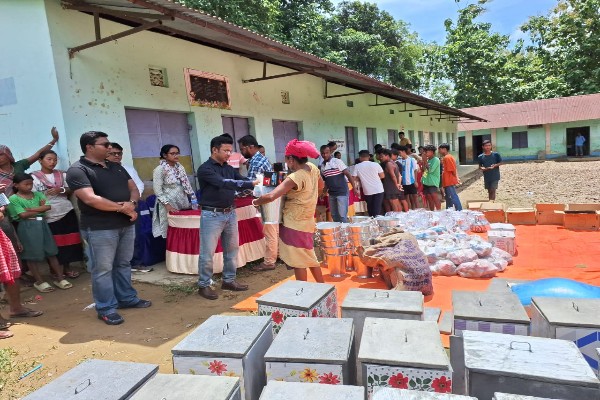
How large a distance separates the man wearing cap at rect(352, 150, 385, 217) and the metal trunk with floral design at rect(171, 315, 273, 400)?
17.1ft

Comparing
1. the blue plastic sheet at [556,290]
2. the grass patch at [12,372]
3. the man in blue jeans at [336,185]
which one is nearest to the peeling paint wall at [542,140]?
the man in blue jeans at [336,185]

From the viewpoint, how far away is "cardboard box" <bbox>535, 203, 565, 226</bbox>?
7.21 m

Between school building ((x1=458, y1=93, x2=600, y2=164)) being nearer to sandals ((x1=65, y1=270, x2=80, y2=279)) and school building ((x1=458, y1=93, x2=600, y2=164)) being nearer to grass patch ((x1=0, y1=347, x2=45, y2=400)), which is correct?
sandals ((x1=65, y1=270, x2=80, y2=279))

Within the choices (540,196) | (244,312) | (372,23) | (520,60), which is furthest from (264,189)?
(520,60)

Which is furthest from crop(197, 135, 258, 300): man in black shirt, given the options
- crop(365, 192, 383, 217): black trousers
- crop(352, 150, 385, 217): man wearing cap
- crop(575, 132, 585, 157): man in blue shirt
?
crop(575, 132, 585, 157): man in blue shirt

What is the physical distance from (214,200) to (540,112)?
27.5 metres

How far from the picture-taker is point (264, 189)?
4.52 m

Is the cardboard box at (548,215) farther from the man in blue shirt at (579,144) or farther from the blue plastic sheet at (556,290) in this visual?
the man in blue shirt at (579,144)

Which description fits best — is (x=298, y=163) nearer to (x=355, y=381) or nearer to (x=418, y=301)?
(x=418, y=301)

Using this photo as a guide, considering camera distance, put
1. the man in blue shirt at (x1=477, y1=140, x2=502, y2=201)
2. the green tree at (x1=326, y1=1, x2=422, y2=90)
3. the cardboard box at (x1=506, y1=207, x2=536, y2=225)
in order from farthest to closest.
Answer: the green tree at (x1=326, y1=1, x2=422, y2=90), the man in blue shirt at (x1=477, y1=140, x2=502, y2=201), the cardboard box at (x1=506, y1=207, x2=536, y2=225)

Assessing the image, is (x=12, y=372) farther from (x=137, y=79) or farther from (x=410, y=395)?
(x=137, y=79)

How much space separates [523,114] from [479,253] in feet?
81.4

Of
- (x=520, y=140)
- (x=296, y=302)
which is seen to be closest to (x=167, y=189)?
(x=296, y=302)

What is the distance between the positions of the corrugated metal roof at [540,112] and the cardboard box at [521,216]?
686 inches
